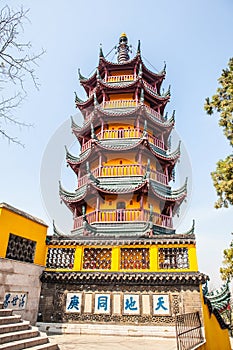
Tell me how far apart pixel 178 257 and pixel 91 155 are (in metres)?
8.10

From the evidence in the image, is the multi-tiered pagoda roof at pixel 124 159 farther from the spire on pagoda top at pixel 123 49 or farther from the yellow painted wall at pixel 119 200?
the spire on pagoda top at pixel 123 49

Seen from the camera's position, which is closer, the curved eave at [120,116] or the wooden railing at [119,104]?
the curved eave at [120,116]

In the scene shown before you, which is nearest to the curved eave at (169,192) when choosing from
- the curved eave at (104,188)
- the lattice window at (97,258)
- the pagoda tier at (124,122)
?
the curved eave at (104,188)

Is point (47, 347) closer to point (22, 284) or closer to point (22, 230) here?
point (22, 284)

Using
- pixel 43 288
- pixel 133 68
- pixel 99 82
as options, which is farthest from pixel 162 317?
pixel 133 68

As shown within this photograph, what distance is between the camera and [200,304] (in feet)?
24.5

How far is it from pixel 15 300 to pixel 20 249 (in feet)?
4.69

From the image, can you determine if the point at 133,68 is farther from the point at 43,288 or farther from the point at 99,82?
the point at 43,288

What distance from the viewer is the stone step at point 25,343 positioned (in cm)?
438

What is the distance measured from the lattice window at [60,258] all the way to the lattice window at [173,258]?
9.97 ft

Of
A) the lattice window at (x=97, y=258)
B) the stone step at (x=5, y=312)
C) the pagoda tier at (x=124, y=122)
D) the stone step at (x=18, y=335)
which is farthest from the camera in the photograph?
the pagoda tier at (x=124, y=122)

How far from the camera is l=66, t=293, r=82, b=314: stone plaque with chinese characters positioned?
8.01 meters

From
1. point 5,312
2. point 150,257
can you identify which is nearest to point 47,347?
point 5,312

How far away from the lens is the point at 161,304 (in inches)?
303
